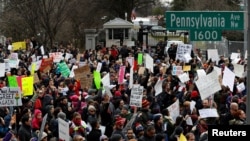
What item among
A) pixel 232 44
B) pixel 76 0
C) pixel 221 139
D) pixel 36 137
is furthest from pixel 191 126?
pixel 76 0

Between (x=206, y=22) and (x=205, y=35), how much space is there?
0.62 ft

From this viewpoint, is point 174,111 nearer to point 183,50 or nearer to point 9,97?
point 9,97

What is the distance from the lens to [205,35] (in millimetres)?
8781

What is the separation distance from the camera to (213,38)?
8797mm

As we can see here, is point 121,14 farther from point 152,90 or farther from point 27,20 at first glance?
point 152,90

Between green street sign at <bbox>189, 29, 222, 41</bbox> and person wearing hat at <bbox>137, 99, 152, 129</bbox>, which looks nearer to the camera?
green street sign at <bbox>189, 29, 222, 41</bbox>

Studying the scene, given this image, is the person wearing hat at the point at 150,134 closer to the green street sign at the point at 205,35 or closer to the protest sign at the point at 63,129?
the protest sign at the point at 63,129

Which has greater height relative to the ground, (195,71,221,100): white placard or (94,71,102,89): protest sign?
(195,71,221,100): white placard

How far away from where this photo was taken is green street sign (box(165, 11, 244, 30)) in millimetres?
8680

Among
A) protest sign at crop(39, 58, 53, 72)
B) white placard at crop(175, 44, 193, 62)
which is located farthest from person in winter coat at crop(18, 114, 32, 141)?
white placard at crop(175, 44, 193, 62)

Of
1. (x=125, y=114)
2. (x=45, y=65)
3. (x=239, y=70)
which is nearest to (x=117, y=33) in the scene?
(x=45, y=65)

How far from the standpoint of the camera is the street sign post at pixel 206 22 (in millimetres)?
8680

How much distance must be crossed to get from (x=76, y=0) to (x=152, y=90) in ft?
88.8

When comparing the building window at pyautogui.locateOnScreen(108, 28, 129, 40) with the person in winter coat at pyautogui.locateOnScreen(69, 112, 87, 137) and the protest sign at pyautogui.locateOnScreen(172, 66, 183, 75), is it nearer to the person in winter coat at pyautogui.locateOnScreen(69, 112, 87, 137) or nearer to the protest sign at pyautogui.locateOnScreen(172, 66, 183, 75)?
the protest sign at pyautogui.locateOnScreen(172, 66, 183, 75)
